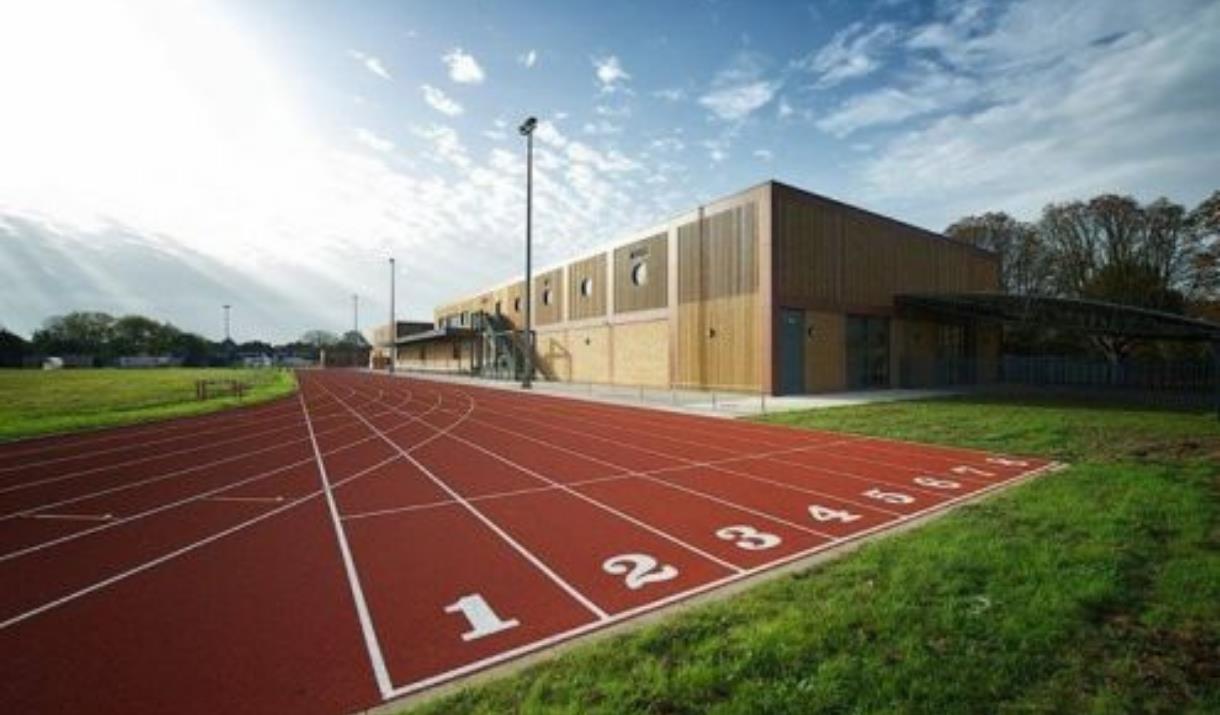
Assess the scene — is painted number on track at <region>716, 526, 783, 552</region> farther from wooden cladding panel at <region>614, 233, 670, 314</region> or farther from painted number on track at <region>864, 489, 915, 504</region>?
wooden cladding panel at <region>614, 233, 670, 314</region>

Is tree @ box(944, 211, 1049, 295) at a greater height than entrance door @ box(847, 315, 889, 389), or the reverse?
tree @ box(944, 211, 1049, 295)

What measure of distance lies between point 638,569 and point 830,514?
3.29 m

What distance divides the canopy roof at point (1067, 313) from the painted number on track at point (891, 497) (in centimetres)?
2091

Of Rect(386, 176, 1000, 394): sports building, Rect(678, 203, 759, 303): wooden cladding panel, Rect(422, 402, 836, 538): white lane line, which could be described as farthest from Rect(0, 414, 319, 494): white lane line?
Rect(678, 203, 759, 303): wooden cladding panel

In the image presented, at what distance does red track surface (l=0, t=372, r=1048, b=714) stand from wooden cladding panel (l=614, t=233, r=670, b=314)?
825 inches

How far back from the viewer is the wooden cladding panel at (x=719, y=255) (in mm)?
28281

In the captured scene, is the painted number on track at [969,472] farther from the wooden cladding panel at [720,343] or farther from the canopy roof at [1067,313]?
the canopy roof at [1067,313]

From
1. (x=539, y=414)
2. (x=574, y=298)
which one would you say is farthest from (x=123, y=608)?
(x=574, y=298)

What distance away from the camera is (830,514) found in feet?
26.0

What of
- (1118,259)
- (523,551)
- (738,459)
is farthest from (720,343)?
(1118,259)

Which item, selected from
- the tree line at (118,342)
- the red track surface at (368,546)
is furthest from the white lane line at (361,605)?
the tree line at (118,342)

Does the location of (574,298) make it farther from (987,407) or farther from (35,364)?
(35,364)

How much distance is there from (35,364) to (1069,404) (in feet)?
481

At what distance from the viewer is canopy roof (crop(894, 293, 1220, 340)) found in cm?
2477
